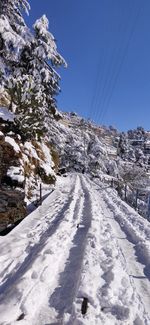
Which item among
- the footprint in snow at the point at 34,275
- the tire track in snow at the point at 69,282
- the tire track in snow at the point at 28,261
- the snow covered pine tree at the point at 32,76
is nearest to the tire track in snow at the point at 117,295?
the tire track in snow at the point at 69,282

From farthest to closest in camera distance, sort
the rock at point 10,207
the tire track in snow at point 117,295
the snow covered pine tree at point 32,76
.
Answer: the snow covered pine tree at point 32,76, the rock at point 10,207, the tire track in snow at point 117,295

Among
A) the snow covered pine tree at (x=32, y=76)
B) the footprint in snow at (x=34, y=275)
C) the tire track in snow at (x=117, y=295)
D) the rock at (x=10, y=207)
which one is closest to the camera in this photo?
the tire track in snow at (x=117, y=295)

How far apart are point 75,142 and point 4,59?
52.4m

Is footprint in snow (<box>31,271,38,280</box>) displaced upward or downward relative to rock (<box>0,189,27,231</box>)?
downward

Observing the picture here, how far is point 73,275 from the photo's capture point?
17.1ft

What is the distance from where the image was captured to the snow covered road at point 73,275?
3.94m

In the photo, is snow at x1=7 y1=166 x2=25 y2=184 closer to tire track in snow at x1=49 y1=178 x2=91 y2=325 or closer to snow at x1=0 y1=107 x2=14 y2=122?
snow at x1=0 y1=107 x2=14 y2=122

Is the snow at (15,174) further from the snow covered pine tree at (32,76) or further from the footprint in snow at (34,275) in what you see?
the footprint in snow at (34,275)

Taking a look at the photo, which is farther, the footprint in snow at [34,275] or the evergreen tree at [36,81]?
the evergreen tree at [36,81]

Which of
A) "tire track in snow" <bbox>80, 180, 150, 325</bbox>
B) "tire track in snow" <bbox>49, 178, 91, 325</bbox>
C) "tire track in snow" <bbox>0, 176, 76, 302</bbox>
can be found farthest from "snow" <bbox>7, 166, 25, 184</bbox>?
"tire track in snow" <bbox>80, 180, 150, 325</bbox>

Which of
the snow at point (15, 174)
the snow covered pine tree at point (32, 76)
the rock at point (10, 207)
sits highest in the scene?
the snow covered pine tree at point (32, 76)

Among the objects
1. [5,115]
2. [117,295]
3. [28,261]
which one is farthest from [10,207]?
[5,115]

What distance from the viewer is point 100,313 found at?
3973mm

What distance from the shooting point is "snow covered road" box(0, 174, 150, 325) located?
3.94 meters
